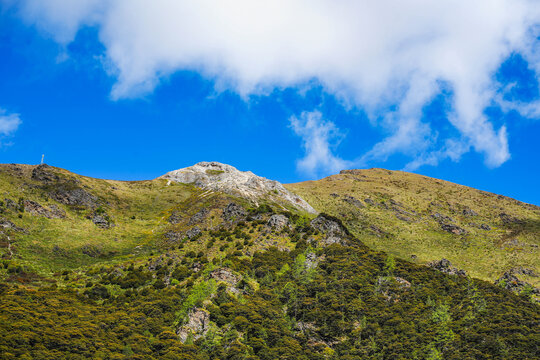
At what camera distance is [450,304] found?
291 feet

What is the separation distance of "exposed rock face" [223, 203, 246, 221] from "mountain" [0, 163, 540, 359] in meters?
0.52

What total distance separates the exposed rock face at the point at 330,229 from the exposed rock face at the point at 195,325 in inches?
1947

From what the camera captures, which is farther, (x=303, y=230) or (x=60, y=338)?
(x=303, y=230)

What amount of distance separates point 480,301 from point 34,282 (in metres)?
106

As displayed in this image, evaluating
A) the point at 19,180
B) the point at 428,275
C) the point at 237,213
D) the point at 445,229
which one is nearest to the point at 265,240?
the point at 237,213

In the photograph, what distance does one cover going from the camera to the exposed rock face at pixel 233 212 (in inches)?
5207

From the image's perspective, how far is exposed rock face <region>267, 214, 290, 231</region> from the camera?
11882cm

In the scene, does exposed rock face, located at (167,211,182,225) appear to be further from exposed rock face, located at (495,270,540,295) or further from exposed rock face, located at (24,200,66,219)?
exposed rock face, located at (495,270,540,295)

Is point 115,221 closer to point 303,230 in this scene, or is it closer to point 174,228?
point 174,228

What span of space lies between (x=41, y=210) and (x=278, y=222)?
8306 centimetres

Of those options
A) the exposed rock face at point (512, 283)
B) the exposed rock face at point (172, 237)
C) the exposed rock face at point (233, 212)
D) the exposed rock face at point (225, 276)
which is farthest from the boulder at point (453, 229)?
the exposed rock face at point (225, 276)

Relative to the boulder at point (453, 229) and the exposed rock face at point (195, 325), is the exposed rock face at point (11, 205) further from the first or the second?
the boulder at point (453, 229)

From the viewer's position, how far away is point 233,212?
444 ft

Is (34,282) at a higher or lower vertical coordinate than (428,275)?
lower
